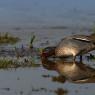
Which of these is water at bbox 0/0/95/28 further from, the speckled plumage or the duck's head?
the speckled plumage

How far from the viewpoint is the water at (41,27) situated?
1030 centimetres

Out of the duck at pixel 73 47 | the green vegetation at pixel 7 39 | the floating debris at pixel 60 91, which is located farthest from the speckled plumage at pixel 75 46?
the floating debris at pixel 60 91

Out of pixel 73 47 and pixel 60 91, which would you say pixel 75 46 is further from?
pixel 60 91

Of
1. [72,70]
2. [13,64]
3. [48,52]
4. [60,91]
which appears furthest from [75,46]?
[60,91]

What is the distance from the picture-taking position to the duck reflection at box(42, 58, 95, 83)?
36.3ft

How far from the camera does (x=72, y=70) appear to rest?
11914 millimetres

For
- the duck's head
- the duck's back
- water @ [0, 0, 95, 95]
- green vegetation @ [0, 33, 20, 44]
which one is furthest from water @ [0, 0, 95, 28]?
the duck's back

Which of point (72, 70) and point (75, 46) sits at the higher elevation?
point (75, 46)

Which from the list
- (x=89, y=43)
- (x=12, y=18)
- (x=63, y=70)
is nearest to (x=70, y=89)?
(x=63, y=70)

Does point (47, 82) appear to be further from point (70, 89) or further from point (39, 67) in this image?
point (39, 67)

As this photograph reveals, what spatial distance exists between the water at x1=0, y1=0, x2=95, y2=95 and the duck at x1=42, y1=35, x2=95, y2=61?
307 millimetres

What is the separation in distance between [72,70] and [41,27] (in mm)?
6688

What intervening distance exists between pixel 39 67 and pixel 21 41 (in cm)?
355

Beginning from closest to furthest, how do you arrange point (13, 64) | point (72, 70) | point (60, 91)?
point (60, 91) < point (72, 70) < point (13, 64)
